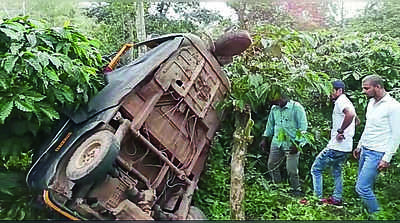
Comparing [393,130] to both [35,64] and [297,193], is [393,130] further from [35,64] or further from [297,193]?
[35,64]

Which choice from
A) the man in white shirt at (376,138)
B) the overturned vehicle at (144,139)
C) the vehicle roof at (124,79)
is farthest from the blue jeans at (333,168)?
the vehicle roof at (124,79)

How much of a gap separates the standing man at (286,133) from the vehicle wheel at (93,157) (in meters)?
1.09

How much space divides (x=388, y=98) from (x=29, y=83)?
1.52 meters

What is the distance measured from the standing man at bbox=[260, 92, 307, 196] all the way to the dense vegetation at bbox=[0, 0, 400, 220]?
0.26 feet

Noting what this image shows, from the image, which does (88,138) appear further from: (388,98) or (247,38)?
(388,98)

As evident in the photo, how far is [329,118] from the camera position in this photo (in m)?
3.10

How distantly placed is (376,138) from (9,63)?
1.54m

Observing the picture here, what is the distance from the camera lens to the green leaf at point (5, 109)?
59.8 inches

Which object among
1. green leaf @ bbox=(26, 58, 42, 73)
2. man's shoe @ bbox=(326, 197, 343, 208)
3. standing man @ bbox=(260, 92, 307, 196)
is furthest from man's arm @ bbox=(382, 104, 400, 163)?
green leaf @ bbox=(26, 58, 42, 73)

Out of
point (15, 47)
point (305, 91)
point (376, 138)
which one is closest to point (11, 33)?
point (15, 47)

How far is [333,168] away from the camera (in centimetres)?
241

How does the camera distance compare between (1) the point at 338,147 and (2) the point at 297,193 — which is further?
(2) the point at 297,193

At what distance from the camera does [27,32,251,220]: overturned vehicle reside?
5.24ft

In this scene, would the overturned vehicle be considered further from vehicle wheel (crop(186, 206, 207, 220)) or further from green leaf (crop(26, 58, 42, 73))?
green leaf (crop(26, 58, 42, 73))
